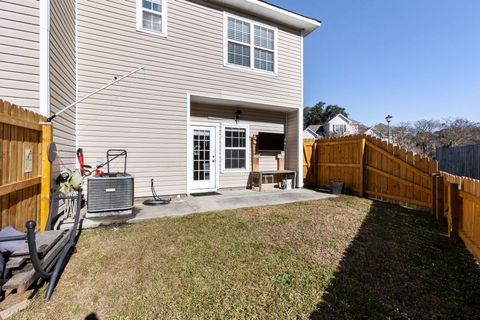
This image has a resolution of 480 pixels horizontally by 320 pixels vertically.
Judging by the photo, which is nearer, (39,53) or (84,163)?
(39,53)

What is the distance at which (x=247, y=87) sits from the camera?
789 centimetres

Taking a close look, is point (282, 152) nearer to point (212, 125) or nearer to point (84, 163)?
point (212, 125)

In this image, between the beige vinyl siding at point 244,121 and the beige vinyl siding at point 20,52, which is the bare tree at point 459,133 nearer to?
the beige vinyl siding at point 244,121

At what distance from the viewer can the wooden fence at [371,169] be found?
598cm

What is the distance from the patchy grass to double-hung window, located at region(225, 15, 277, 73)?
5708 millimetres

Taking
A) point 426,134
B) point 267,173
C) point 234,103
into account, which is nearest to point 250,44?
point 234,103

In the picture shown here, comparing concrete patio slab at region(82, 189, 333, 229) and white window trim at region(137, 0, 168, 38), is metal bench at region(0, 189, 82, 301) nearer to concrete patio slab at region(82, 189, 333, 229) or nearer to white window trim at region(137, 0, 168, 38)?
concrete patio slab at region(82, 189, 333, 229)

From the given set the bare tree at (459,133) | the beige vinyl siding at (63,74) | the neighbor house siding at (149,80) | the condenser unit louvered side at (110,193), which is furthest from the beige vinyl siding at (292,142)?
the bare tree at (459,133)

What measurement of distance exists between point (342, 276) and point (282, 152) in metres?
6.83

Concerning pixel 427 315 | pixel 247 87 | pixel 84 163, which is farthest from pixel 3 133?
pixel 247 87

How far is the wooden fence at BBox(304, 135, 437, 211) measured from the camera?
598cm

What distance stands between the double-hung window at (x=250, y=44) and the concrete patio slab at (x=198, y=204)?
4.36 metres

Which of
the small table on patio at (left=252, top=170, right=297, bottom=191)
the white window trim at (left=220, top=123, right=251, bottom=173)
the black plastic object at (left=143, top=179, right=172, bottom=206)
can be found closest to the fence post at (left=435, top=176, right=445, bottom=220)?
the small table on patio at (left=252, top=170, right=297, bottom=191)

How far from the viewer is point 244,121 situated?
8547 mm
